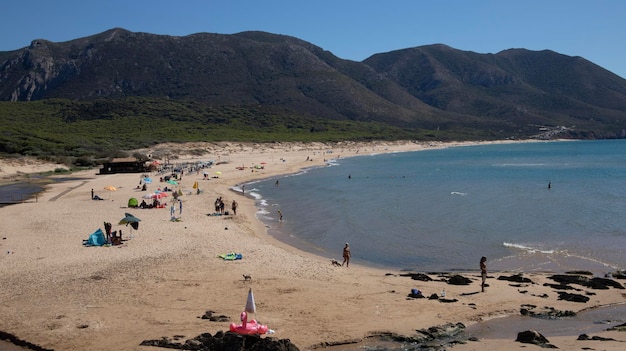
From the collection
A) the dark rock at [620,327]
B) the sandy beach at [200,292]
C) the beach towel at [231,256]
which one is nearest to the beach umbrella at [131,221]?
the sandy beach at [200,292]

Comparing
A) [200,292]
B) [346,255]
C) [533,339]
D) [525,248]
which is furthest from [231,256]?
[525,248]

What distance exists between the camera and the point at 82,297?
15383mm

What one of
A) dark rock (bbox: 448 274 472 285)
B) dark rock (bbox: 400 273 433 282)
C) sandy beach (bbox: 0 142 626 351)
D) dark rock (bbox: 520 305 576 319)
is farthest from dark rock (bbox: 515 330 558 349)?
dark rock (bbox: 400 273 433 282)

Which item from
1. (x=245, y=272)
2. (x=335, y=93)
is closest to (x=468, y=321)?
(x=245, y=272)

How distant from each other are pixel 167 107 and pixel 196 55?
6943 cm

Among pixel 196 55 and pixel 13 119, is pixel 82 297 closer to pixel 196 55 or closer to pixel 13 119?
pixel 13 119

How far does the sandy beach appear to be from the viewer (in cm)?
1290

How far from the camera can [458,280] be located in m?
18.4

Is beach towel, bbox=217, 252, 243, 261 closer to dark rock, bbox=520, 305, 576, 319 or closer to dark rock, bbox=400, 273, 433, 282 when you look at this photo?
dark rock, bbox=400, 273, 433, 282

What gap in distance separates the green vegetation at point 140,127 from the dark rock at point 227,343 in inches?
2384

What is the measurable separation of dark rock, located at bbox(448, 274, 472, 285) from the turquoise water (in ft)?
9.26

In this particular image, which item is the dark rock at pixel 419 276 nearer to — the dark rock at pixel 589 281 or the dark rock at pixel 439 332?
the dark rock at pixel 589 281

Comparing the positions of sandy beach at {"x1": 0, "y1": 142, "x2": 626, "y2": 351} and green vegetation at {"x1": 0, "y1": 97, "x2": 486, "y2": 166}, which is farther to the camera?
green vegetation at {"x1": 0, "y1": 97, "x2": 486, "y2": 166}

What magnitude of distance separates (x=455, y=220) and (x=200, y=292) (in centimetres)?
2096
